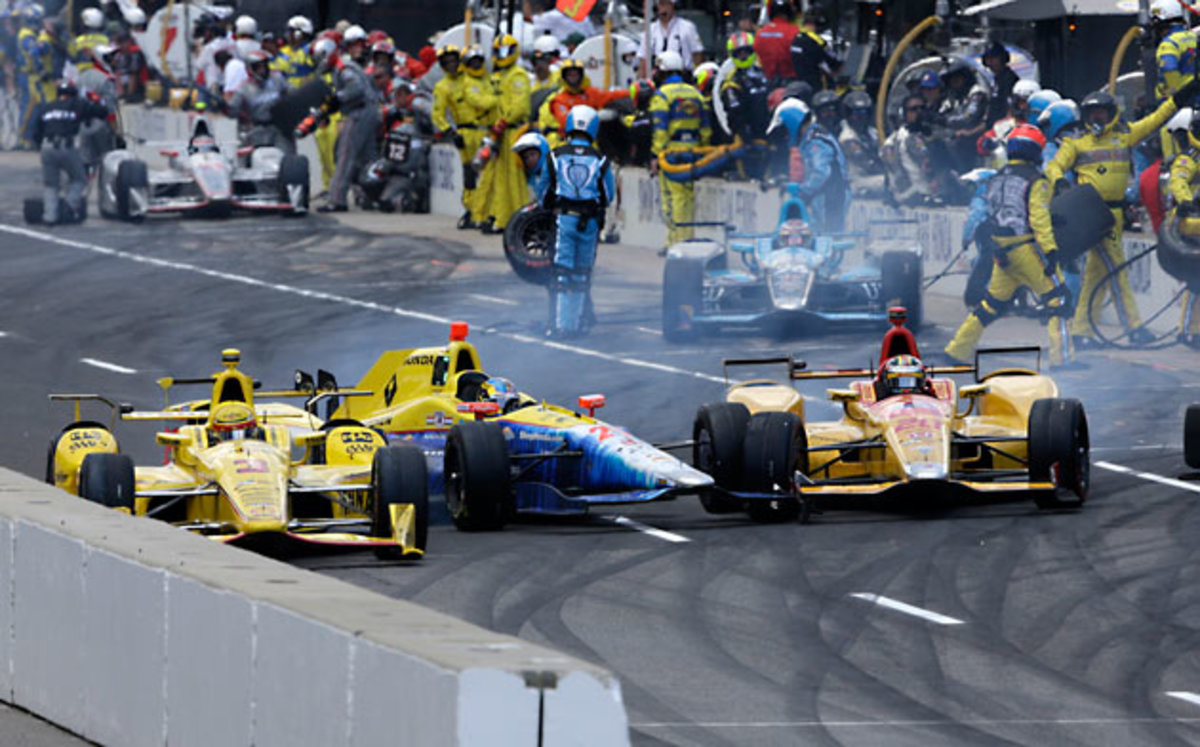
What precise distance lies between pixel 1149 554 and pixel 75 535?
653 centimetres

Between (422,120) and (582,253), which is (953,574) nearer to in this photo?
(582,253)

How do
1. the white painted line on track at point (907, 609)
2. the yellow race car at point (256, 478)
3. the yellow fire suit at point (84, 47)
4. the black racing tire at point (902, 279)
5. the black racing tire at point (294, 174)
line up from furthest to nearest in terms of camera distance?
the yellow fire suit at point (84, 47) → the black racing tire at point (294, 174) → the black racing tire at point (902, 279) → the yellow race car at point (256, 478) → the white painted line on track at point (907, 609)

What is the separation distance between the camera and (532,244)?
25094mm

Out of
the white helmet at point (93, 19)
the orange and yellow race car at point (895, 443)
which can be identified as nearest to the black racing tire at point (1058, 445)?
the orange and yellow race car at point (895, 443)

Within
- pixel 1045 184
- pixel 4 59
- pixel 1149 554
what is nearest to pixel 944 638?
pixel 1149 554

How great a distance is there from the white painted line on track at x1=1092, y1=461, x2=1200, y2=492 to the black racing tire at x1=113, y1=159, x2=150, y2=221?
19487 mm

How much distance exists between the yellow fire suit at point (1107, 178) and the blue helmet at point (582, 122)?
4.33m

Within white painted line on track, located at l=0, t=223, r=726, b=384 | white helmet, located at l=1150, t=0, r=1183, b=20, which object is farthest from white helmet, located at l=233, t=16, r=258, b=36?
white helmet, located at l=1150, t=0, r=1183, b=20

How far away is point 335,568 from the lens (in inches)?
567

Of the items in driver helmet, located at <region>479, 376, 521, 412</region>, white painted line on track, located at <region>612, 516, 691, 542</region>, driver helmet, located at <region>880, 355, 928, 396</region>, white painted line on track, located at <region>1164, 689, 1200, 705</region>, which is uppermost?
driver helmet, located at <region>880, 355, 928, 396</region>

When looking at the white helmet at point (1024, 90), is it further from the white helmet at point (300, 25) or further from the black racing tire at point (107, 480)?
the white helmet at point (300, 25)

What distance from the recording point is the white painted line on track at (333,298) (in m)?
23.4

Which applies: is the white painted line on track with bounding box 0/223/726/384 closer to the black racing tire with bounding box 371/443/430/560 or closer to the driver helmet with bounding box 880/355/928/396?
the driver helmet with bounding box 880/355/928/396

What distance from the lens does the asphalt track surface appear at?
1115 cm
